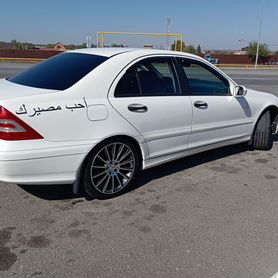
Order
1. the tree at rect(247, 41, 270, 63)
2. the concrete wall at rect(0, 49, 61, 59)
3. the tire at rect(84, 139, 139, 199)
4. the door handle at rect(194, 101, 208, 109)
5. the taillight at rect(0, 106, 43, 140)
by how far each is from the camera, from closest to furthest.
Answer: the taillight at rect(0, 106, 43, 140)
the tire at rect(84, 139, 139, 199)
the door handle at rect(194, 101, 208, 109)
the concrete wall at rect(0, 49, 61, 59)
the tree at rect(247, 41, 270, 63)

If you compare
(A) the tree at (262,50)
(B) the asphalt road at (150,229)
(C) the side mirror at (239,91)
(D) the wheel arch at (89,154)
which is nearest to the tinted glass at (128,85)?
(D) the wheel arch at (89,154)

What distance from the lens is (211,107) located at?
416cm

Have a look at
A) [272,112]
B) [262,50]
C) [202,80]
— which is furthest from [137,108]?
[262,50]

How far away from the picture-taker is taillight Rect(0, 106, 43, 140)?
275 cm

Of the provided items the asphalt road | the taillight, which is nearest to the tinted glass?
the taillight

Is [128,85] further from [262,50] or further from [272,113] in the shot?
[262,50]

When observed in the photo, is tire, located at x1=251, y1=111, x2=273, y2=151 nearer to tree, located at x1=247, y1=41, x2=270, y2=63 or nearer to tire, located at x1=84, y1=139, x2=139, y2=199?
tire, located at x1=84, y1=139, x2=139, y2=199

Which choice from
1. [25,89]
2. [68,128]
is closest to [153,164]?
[68,128]

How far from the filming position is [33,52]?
132 ft

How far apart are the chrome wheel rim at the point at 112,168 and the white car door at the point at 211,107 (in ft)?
3.20

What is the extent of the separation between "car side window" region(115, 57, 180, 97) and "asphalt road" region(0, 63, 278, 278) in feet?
Result: 3.71

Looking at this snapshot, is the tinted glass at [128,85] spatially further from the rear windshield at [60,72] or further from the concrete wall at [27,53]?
the concrete wall at [27,53]

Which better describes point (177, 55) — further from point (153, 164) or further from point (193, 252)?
point (193, 252)

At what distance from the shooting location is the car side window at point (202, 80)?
4.02 m
